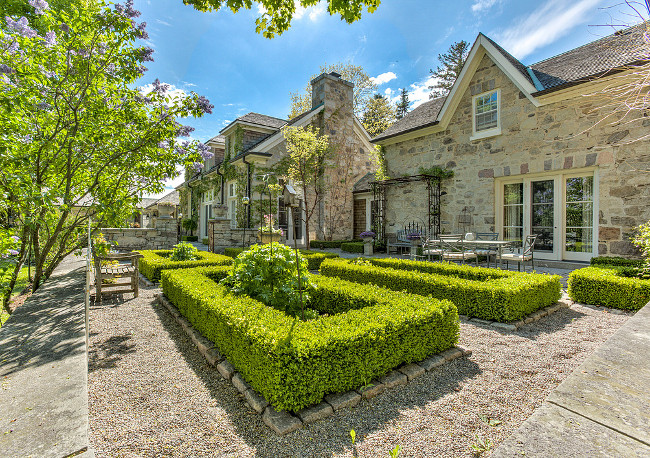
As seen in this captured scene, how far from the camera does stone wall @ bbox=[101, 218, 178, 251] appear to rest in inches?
448

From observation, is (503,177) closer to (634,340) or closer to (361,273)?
(361,273)

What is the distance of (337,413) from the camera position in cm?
260

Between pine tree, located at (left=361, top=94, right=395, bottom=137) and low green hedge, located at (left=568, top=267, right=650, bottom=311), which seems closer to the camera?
low green hedge, located at (left=568, top=267, right=650, bottom=311)

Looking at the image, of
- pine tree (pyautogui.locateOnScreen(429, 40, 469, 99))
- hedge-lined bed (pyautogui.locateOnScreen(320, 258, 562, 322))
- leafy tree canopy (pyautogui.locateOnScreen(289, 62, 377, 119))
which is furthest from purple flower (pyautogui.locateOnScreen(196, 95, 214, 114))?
pine tree (pyautogui.locateOnScreen(429, 40, 469, 99))

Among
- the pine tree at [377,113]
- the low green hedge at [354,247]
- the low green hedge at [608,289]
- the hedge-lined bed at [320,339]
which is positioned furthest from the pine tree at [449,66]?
the hedge-lined bed at [320,339]

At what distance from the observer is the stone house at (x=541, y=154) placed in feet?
25.1

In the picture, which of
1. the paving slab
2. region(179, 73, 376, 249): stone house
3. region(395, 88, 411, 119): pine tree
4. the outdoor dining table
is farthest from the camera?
region(395, 88, 411, 119): pine tree

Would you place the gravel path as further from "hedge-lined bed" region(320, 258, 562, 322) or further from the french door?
the french door

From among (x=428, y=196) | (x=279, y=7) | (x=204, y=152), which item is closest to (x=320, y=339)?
(x=279, y=7)

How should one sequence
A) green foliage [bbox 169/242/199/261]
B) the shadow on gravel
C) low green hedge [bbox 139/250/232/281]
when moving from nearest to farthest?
the shadow on gravel < low green hedge [bbox 139/250/232/281] < green foliage [bbox 169/242/199/261]

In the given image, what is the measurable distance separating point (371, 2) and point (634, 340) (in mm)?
4198

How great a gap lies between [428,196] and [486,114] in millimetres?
3328

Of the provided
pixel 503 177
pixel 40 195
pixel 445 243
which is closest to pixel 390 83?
pixel 503 177

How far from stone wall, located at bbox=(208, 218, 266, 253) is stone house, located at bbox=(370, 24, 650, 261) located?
710 cm
